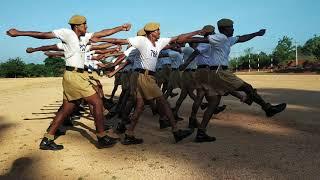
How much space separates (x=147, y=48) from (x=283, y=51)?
58.7 metres

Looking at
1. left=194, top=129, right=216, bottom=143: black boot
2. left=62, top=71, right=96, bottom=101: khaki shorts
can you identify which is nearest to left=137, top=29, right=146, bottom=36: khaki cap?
left=62, top=71, right=96, bottom=101: khaki shorts

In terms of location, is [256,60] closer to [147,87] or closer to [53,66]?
[53,66]

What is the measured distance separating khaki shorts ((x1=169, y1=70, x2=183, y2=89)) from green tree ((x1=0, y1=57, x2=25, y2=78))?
56479 millimetres

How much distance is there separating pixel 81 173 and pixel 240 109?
7.01m

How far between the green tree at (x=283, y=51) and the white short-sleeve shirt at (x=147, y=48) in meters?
56.5

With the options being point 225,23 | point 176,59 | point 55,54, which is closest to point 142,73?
point 225,23

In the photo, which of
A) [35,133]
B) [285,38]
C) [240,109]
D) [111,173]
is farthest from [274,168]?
[285,38]

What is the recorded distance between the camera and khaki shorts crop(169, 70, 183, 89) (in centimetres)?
1114

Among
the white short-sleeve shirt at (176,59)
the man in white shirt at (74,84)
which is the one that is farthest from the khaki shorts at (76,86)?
the white short-sleeve shirt at (176,59)

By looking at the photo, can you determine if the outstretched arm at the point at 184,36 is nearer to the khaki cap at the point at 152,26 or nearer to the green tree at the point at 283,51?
the khaki cap at the point at 152,26

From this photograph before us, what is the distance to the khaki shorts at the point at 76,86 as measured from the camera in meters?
7.20

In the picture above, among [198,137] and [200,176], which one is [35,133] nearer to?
[198,137]

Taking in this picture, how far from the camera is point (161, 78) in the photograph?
12.1 meters

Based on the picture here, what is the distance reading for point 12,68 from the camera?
6481 cm
